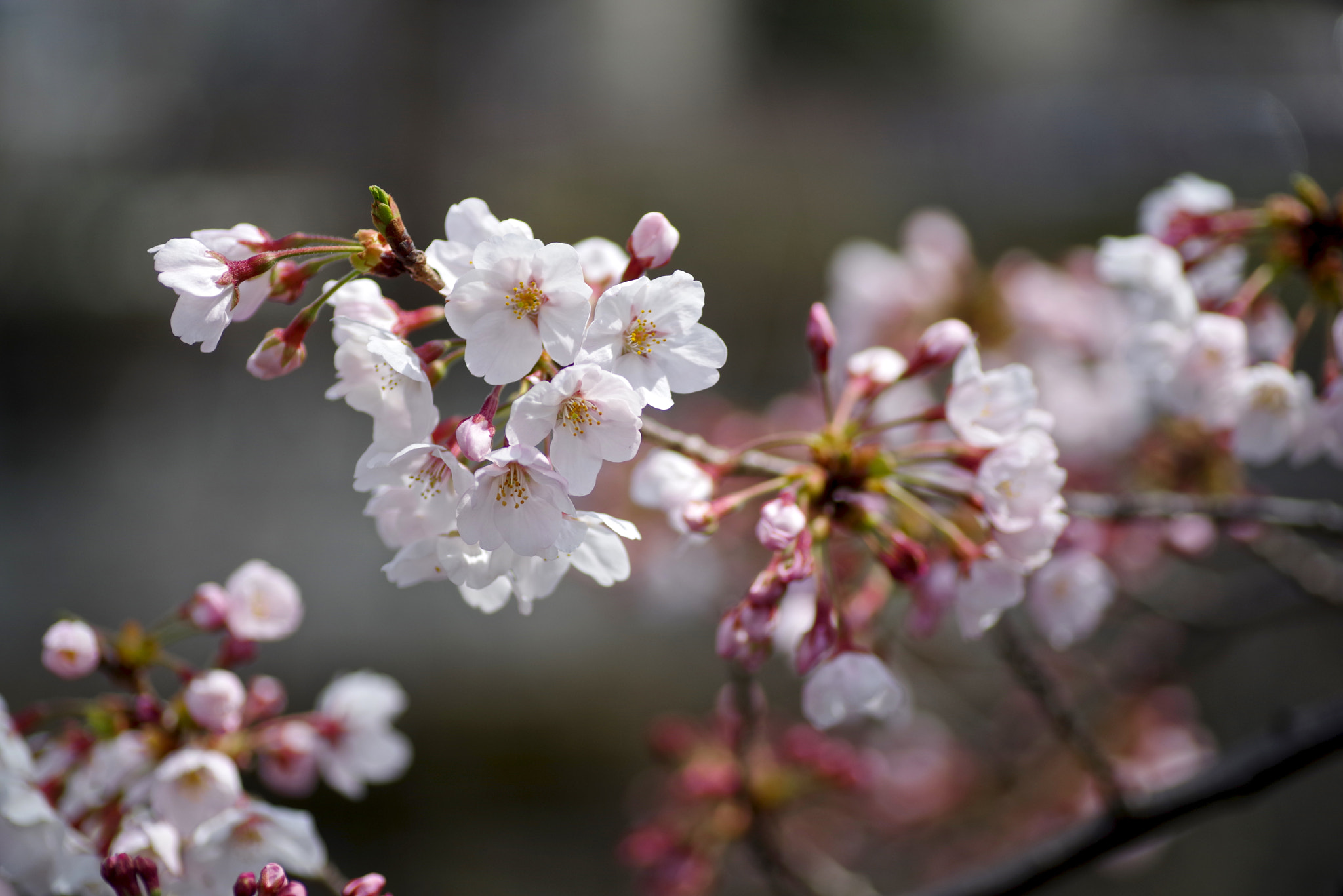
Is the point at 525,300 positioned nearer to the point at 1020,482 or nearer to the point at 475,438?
the point at 475,438

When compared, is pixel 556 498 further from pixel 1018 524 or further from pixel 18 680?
pixel 18 680

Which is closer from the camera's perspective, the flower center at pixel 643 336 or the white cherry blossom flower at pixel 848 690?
the flower center at pixel 643 336

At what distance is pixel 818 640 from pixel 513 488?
11.8 inches

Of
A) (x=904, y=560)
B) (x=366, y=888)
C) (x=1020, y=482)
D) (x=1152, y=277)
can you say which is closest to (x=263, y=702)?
(x=366, y=888)

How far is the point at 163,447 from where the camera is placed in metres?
4.35

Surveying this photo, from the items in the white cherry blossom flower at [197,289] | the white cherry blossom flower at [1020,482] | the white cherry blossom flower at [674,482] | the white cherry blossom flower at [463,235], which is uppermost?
the white cherry blossom flower at [463,235]

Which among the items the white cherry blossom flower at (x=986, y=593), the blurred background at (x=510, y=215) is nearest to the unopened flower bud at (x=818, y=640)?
the white cherry blossom flower at (x=986, y=593)

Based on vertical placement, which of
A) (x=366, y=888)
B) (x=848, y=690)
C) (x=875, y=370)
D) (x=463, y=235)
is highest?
(x=463, y=235)

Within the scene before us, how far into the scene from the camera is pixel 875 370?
78 cm

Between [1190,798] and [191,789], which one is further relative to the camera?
[1190,798]

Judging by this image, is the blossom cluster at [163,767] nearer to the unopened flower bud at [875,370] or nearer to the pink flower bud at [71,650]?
the pink flower bud at [71,650]

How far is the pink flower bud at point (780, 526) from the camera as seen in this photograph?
0.64 meters

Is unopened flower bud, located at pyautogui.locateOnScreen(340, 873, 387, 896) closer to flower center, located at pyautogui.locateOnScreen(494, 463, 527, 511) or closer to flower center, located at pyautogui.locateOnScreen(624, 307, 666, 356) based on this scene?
flower center, located at pyautogui.locateOnScreen(494, 463, 527, 511)

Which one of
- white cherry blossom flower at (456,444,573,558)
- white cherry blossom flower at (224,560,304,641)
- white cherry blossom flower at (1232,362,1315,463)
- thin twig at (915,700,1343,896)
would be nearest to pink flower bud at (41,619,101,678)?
white cherry blossom flower at (224,560,304,641)
